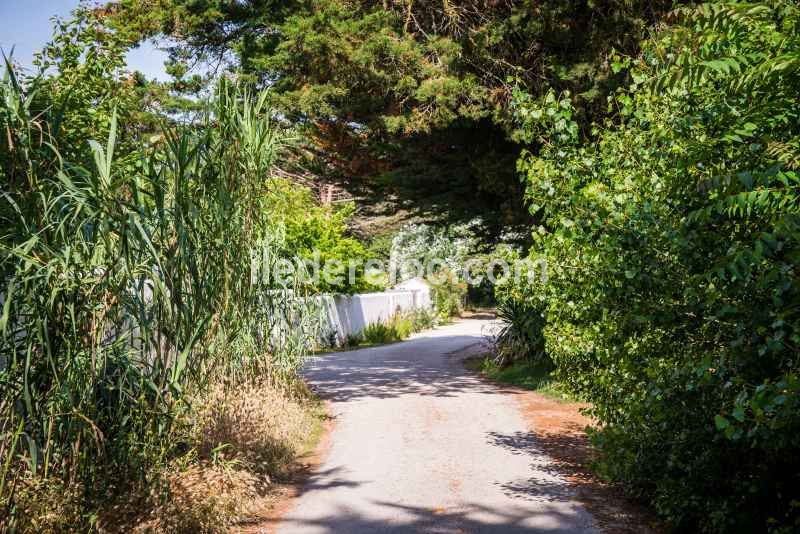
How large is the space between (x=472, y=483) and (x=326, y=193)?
30330 mm

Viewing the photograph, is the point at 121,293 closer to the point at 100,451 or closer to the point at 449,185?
the point at 100,451

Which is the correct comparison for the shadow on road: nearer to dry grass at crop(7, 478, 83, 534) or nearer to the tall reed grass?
the tall reed grass

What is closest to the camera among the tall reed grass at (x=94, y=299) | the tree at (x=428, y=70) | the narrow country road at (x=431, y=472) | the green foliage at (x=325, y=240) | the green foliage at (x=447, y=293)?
the tall reed grass at (x=94, y=299)

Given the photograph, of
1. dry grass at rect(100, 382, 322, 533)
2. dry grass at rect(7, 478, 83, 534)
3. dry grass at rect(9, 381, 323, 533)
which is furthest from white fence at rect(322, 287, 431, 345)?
dry grass at rect(7, 478, 83, 534)

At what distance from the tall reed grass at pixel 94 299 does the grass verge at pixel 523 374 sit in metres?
8.98

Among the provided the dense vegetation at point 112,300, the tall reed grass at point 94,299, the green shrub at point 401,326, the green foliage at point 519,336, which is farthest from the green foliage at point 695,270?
the green shrub at point 401,326

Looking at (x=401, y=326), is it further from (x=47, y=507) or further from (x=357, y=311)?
(x=47, y=507)

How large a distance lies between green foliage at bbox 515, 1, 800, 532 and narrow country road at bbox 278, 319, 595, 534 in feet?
3.28

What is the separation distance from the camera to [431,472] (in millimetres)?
7996

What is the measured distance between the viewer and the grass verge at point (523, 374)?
568 inches

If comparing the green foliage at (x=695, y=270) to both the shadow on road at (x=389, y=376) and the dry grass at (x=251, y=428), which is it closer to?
the dry grass at (x=251, y=428)

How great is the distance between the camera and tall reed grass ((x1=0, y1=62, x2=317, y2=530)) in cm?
461

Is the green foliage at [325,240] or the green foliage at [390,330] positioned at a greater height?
the green foliage at [325,240]

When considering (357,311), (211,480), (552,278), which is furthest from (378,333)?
(211,480)
